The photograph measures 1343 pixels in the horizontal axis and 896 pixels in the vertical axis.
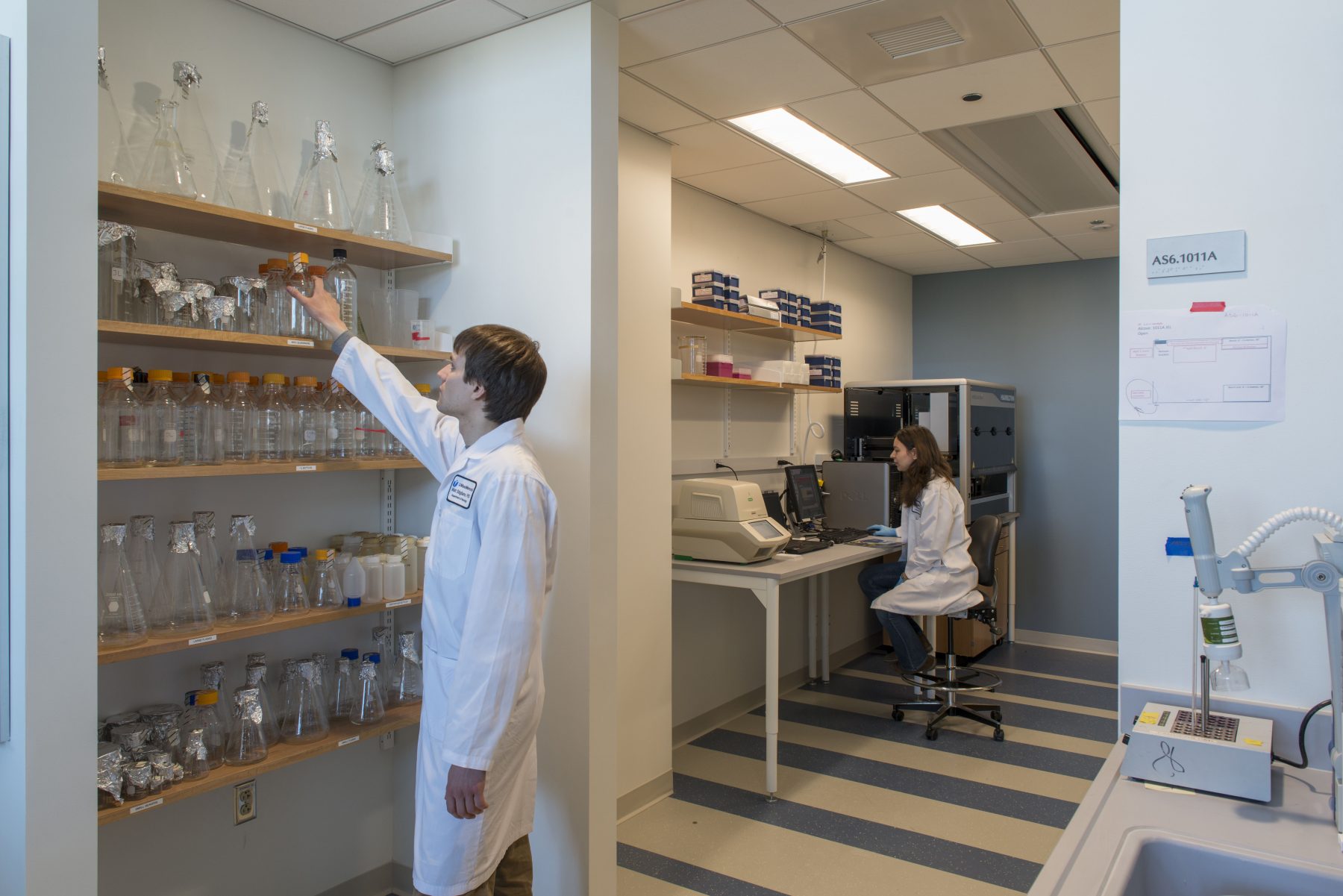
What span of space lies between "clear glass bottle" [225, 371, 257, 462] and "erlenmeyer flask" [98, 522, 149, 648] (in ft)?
0.95

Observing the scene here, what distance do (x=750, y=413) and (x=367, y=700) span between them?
111 inches

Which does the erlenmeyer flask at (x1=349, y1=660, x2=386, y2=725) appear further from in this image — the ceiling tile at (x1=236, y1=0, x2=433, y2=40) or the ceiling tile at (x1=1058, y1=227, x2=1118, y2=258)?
the ceiling tile at (x1=1058, y1=227, x2=1118, y2=258)

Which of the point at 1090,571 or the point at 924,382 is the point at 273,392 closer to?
the point at 924,382

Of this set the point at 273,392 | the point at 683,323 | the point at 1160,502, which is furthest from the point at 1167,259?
the point at 683,323

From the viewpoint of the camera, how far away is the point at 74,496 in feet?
5.34

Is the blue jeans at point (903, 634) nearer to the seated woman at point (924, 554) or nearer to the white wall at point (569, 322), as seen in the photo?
the seated woman at point (924, 554)

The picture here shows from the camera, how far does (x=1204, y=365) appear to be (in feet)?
5.15

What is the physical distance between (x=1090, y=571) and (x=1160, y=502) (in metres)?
4.84

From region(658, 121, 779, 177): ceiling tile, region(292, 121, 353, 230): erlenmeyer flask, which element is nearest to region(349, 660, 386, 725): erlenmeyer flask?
region(292, 121, 353, 230): erlenmeyer flask

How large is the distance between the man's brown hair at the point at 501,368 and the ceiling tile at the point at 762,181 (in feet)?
7.42

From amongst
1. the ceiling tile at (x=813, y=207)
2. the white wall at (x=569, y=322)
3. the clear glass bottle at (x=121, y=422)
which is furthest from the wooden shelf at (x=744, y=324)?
the clear glass bottle at (x=121, y=422)

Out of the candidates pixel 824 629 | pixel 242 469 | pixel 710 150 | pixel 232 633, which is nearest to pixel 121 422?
pixel 242 469

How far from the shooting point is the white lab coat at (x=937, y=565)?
13.5ft

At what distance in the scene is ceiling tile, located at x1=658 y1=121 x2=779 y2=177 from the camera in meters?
3.47
